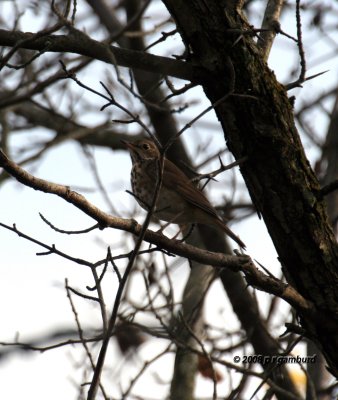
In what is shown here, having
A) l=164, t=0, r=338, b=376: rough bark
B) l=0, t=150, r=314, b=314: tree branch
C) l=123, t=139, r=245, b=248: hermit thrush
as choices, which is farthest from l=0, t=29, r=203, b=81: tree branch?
l=123, t=139, r=245, b=248: hermit thrush

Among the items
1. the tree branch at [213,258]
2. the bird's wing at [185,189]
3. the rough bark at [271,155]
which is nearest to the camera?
the tree branch at [213,258]

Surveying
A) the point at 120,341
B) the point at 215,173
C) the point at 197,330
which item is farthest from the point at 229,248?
the point at 215,173

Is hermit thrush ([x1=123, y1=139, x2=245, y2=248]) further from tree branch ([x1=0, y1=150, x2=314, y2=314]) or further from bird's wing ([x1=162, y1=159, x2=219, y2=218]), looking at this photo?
tree branch ([x1=0, y1=150, x2=314, y2=314])

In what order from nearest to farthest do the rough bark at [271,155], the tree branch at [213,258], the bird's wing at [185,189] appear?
the tree branch at [213,258]
the rough bark at [271,155]
the bird's wing at [185,189]

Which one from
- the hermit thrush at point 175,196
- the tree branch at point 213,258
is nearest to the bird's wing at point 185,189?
the hermit thrush at point 175,196

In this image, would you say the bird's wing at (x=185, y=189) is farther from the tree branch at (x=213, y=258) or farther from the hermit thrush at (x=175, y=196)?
the tree branch at (x=213, y=258)

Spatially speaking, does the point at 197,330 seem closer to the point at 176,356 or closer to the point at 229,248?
the point at 176,356

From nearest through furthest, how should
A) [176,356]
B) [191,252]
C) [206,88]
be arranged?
[191,252] < [206,88] < [176,356]

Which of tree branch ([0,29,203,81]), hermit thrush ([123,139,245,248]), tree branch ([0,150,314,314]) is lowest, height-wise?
tree branch ([0,150,314,314])

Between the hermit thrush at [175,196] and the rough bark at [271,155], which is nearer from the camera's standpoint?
the rough bark at [271,155]

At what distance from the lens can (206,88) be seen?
12.6ft

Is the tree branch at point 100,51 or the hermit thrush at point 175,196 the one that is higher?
the hermit thrush at point 175,196

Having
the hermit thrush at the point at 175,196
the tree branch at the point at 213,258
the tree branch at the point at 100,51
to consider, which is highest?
the hermit thrush at the point at 175,196

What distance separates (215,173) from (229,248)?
9.66ft
